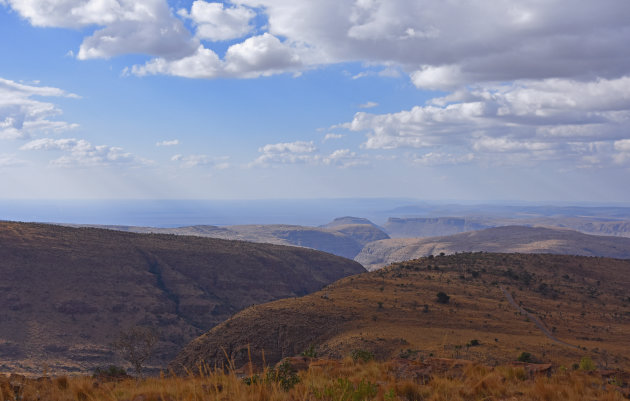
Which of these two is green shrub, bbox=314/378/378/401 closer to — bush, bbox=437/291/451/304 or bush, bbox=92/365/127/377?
bush, bbox=92/365/127/377

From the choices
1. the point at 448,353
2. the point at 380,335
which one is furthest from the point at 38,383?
the point at 380,335

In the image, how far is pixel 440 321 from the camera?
1722 inches

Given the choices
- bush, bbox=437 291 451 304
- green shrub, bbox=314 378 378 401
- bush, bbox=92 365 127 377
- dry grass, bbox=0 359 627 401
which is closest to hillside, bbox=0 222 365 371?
bush, bbox=92 365 127 377

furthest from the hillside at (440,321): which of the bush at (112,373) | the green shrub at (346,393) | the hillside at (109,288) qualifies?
the hillside at (109,288)

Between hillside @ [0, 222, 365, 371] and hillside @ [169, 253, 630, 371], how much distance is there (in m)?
23.8

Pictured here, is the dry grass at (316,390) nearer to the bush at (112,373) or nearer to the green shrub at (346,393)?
the green shrub at (346,393)

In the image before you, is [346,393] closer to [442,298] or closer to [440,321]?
[440,321]

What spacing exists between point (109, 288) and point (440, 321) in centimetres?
6103

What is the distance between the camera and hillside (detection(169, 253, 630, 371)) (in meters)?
Result: 34.5

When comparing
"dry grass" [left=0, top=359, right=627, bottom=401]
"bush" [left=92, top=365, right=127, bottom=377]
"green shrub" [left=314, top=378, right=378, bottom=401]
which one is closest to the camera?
"green shrub" [left=314, top=378, right=378, bottom=401]

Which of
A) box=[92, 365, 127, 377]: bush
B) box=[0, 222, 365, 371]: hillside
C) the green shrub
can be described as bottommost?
box=[0, 222, 365, 371]: hillside

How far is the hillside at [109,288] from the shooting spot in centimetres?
6103

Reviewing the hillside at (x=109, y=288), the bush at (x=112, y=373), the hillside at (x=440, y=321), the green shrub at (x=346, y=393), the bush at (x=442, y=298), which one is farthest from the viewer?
the hillside at (x=109, y=288)

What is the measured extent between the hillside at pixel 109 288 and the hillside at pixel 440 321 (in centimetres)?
2381
